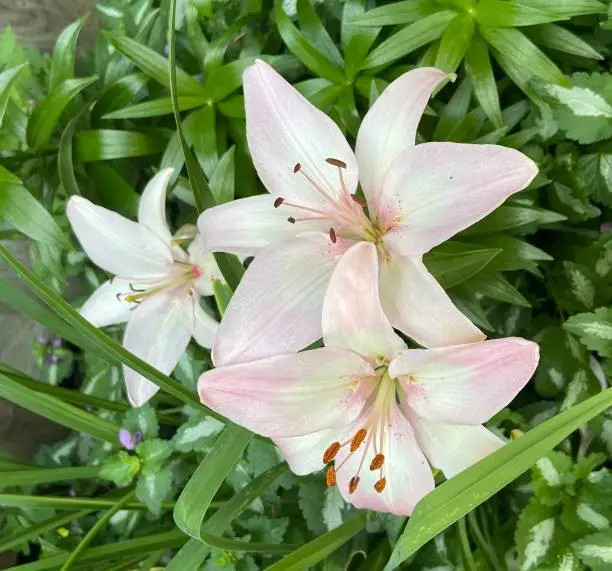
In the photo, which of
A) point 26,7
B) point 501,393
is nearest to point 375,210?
point 501,393

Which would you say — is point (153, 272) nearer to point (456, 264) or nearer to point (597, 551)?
point (456, 264)

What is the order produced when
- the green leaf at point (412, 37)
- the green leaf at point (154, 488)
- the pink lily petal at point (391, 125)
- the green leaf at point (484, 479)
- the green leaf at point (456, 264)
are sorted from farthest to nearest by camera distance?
the green leaf at point (154, 488), the green leaf at point (412, 37), the green leaf at point (456, 264), the pink lily petal at point (391, 125), the green leaf at point (484, 479)

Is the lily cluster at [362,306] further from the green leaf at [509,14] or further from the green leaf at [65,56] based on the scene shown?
the green leaf at [65,56]

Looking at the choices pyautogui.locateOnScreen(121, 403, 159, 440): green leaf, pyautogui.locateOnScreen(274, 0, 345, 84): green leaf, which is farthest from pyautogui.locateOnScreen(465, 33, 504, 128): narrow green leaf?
pyautogui.locateOnScreen(121, 403, 159, 440): green leaf

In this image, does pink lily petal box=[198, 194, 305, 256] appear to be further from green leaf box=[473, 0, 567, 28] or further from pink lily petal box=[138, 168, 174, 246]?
green leaf box=[473, 0, 567, 28]

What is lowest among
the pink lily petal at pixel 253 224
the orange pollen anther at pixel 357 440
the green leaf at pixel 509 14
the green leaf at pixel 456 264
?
the orange pollen anther at pixel 357 440

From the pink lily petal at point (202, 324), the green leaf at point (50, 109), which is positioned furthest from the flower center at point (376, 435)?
the green leaf at point (50, 109)
